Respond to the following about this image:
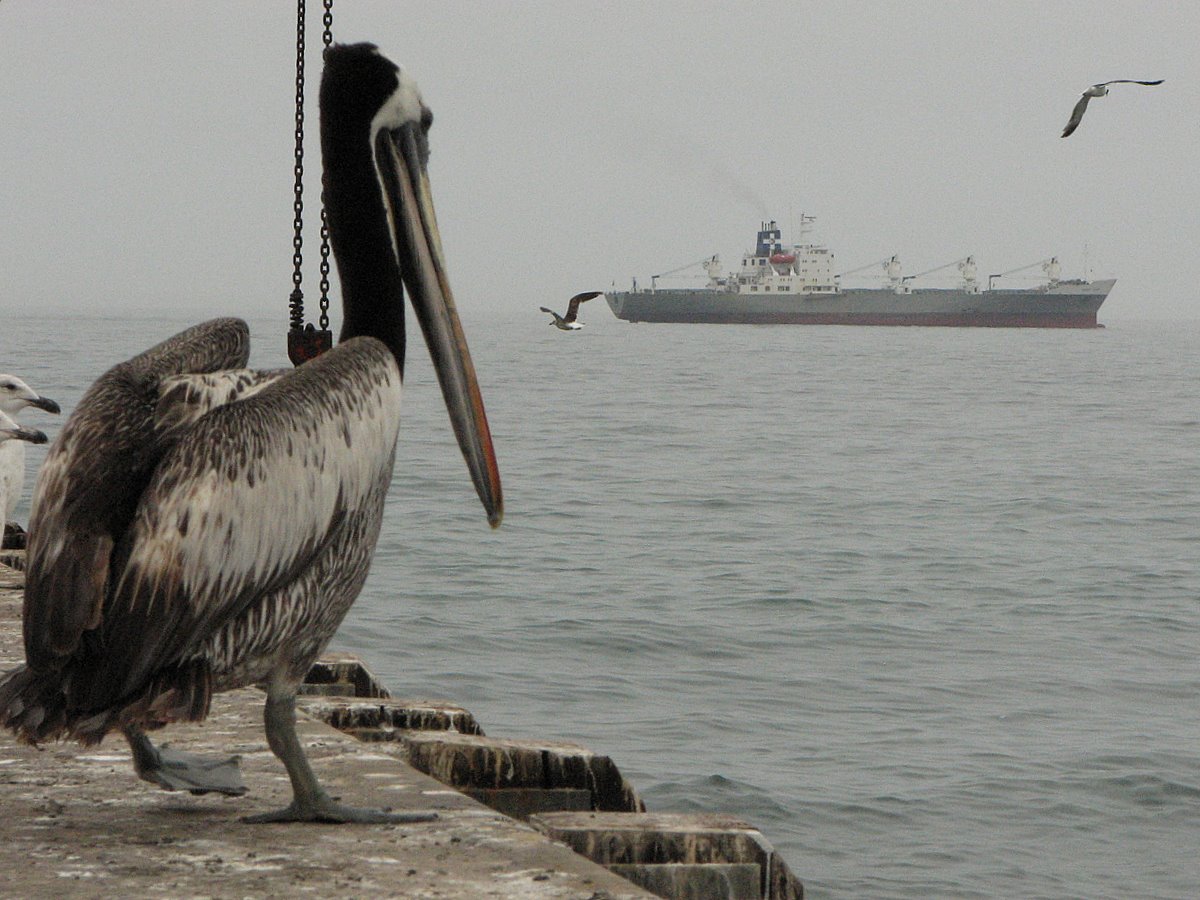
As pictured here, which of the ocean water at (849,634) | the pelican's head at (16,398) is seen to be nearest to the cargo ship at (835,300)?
the ocean water at (849,634)

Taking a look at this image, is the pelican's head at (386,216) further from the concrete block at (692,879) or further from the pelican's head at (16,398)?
the pelican's head at (16,398)

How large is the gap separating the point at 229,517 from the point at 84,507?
11.3 inches

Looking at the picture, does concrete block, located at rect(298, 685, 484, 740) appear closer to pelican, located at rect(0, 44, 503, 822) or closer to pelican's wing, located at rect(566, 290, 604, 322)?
pelican, located at rect(0, 44, 503, 822)

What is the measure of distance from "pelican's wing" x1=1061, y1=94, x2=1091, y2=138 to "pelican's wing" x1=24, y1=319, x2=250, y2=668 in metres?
7.07

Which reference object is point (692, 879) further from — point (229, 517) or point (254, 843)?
point (229, 517)

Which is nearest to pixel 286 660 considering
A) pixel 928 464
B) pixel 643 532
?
pixel 643 532

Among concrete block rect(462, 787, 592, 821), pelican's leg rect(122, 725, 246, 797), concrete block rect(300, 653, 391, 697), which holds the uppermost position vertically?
pelican's leg rect(122, 725, 246, 797)

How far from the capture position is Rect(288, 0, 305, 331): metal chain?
224 inches

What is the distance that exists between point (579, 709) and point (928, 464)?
18.6m

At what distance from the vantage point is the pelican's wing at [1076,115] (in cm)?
938

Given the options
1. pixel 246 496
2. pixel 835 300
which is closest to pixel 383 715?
pixel 246 496

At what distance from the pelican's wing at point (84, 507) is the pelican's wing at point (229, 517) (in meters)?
0.06

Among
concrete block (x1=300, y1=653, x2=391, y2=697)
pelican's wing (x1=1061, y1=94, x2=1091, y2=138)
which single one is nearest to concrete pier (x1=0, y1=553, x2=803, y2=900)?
concrete block (x1=300, y1=653, x2=391, y2=697)

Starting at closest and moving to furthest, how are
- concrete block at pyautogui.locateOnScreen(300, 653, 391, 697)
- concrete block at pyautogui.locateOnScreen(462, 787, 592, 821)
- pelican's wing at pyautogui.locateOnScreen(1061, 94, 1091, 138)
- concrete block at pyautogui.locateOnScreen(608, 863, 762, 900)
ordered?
concrete block at pyautogui.locateOnScreen(608, 863, 762, 900), concrete block at pyautogui.locateOnScreen(462, 787, 592, 821), concrete block at pyautogui.locateOnScreen(300, 653, 391, 697), pelican's wing at pyautogui.locateOnScreen(1061, 94, 1091, 138)
